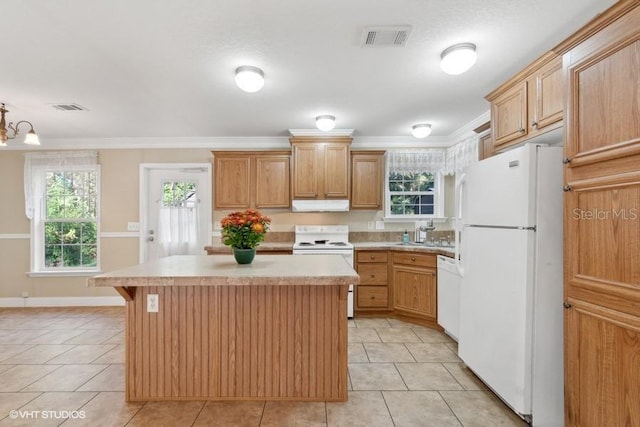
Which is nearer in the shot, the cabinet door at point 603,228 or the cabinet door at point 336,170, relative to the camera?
the cabinet door at point 603,228

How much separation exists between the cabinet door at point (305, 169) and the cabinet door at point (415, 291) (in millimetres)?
1494

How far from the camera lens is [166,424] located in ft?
6.29

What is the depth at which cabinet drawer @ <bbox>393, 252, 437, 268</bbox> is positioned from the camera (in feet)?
11.9

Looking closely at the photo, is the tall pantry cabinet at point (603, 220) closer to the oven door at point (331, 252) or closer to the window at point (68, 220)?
the oven door at point (331, 252)

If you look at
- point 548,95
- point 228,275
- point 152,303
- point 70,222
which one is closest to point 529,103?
point 548,95

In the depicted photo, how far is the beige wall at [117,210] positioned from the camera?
4.61m

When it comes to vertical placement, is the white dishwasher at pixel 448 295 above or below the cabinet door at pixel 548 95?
below

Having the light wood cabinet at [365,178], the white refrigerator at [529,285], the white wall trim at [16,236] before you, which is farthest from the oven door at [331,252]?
the white wall trim at [16,236]

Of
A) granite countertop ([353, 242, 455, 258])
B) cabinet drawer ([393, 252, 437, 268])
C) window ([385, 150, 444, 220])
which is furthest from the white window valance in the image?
cabinet drawer ([393, 252, 437, 268])

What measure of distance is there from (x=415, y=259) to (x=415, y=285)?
1.01 feet

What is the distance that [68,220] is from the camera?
183 inches

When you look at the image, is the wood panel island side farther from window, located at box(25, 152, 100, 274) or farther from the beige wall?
window, located at box(25, 152, 100, 274)

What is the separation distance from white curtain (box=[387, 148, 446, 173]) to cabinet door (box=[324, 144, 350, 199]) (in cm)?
79

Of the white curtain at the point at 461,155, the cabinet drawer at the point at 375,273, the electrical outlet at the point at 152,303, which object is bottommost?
the cabinet drawer at the point at 375,273
